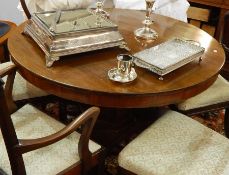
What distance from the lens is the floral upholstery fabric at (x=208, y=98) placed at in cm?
150

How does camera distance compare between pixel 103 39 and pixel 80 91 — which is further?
pixel 103 39

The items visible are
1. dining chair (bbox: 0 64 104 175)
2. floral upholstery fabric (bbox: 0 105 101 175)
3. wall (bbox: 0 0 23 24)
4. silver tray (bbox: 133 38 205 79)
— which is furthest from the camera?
wall (bbox: 0 0 23 24)

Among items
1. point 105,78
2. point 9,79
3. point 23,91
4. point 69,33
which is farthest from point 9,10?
point 105,78

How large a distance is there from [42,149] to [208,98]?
0.85 metres

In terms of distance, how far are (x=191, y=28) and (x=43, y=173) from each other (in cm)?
108

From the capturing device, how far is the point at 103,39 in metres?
1.30

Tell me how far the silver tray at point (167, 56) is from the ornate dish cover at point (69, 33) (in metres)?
0.16

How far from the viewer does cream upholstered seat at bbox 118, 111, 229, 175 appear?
1.08m

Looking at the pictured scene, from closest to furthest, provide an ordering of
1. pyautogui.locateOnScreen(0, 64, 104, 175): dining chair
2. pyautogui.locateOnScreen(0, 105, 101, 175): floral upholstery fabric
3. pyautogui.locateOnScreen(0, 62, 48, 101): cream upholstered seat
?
1. pyautogui.locateOnScreen(0, 64, 104, 175): dining chair
2. pyautogui.locateOnScreen(0, 105, 101, 175): floral upholstery fabric
3. pyautogui.locateOnScreen(0, 62, 48, 101): cream upholstered seat

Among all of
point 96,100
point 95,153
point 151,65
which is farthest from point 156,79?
point 95,153

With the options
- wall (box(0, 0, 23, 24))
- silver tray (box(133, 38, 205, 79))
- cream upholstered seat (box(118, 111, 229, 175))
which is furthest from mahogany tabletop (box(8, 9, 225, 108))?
wall (box(0, 0, 23, 24))

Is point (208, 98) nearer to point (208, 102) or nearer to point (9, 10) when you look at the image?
point (208, 102)

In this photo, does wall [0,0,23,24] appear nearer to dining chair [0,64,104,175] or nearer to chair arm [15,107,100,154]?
dining chair [0,64,104,175]

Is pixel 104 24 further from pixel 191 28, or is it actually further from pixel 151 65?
pixel 191 28
